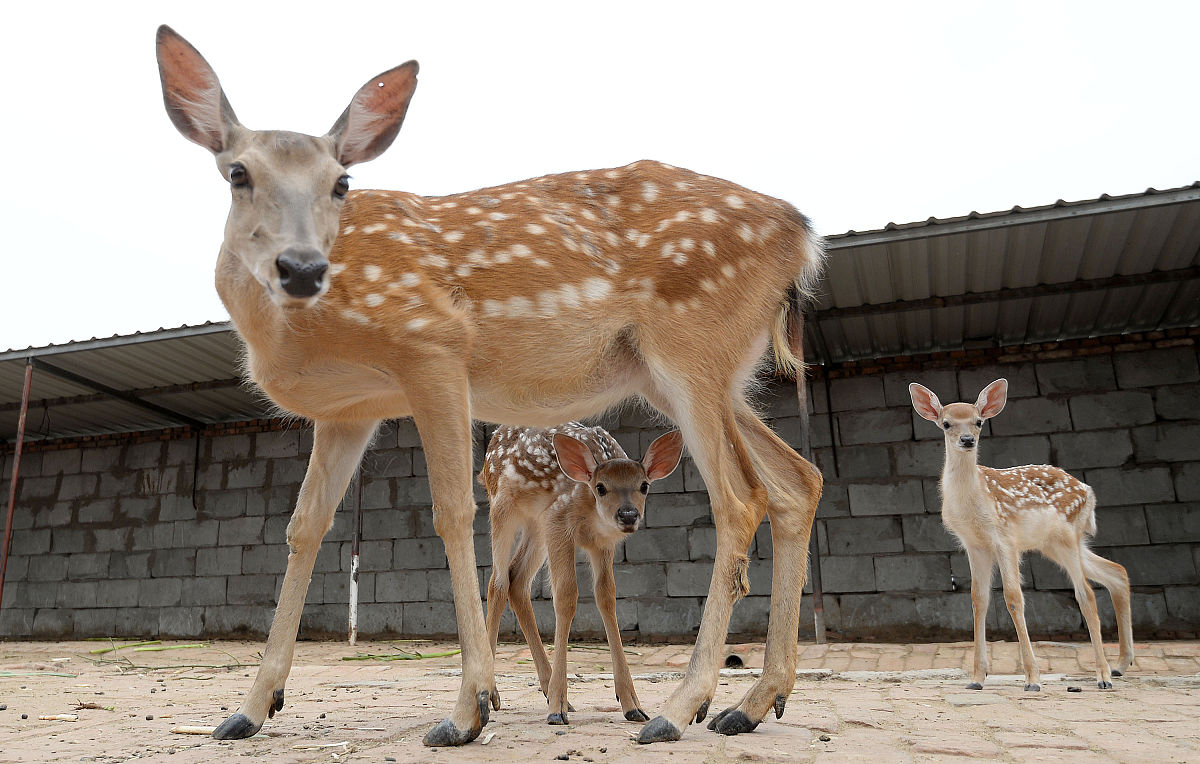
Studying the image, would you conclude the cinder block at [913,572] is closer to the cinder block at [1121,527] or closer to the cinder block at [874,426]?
the cinder block at [874,426]

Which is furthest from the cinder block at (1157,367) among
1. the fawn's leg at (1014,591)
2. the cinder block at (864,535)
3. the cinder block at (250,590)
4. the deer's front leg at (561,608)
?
the cinder block at (250,590)

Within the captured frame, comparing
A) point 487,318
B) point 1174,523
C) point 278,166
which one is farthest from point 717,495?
point 1174,523

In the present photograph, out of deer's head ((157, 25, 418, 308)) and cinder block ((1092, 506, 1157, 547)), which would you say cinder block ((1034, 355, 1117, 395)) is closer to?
cinder block ((1092, 506, 1157, 547))

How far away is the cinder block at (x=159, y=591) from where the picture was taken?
13320 millimetres

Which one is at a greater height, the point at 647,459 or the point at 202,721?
the point at 647,459

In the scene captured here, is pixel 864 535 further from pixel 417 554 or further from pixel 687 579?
pixel 417 554

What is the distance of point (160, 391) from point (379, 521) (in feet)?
11.5

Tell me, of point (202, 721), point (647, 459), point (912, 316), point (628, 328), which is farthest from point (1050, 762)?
point (912, 316)

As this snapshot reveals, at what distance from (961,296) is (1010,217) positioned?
1609 mm

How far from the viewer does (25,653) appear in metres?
10.8

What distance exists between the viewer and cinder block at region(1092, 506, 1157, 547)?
9812mm

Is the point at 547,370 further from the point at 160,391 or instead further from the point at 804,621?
the point at 160,391

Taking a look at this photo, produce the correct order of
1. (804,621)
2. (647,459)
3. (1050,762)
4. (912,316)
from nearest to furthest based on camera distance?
(1050,762) < (647,459) < (912,316) < (804,621)

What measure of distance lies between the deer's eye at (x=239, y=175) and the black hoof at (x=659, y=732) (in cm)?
219
